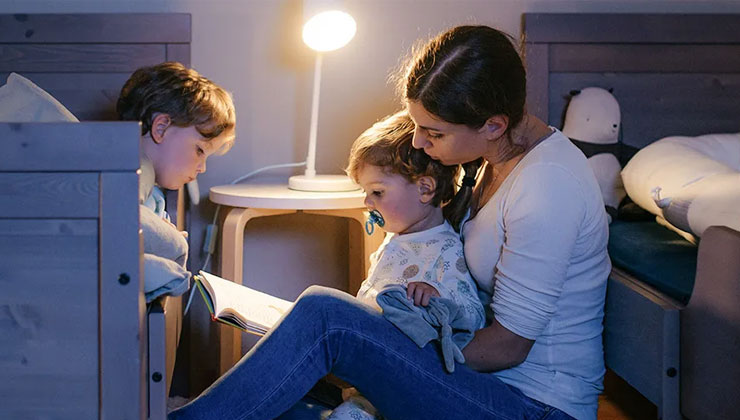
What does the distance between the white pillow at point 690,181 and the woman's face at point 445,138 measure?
1.25ft

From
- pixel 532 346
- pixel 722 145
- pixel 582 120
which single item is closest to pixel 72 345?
pixel 532 346

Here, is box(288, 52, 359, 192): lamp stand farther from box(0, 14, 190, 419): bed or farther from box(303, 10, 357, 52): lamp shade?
box(0, 14, 190, 419): bed

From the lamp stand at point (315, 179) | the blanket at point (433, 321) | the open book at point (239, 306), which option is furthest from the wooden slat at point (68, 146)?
the lamp stand at point (315, 179)

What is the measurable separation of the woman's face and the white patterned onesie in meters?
0.14

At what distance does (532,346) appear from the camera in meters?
1.22

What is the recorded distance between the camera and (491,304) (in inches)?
47.3

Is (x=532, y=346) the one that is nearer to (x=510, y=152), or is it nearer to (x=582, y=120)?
(x=510, y=152)

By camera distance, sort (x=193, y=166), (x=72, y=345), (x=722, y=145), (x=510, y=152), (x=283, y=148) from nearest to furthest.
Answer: (x=72, y=345)
(x=510, y=152)
(x=193, y=166)
(x=722, y=145)
(x=283, y=148)

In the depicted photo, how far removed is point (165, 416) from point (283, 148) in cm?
101

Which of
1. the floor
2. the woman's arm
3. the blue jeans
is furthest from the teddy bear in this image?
the blue jeans

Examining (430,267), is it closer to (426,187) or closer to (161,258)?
(426,187)

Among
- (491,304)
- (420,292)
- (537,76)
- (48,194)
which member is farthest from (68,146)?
(537,76)

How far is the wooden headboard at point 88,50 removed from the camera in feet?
6.15

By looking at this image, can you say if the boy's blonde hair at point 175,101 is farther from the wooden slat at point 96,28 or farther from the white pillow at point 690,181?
the white pillow at point 690,181
